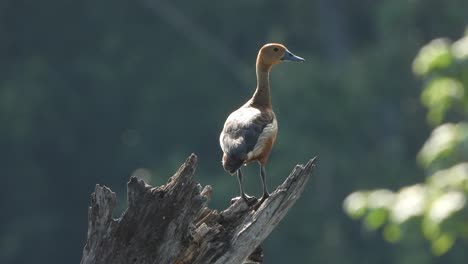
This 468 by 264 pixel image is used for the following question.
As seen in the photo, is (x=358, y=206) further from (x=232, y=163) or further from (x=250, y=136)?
(x=232, y=163)

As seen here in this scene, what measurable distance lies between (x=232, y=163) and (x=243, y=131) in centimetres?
48

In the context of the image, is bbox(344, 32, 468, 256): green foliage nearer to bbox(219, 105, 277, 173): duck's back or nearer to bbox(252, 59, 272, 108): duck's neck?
bbox(252, 59, 272, 108): duck's neck

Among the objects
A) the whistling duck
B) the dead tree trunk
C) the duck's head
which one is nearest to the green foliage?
the duck's head

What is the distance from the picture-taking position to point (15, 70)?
40344 mm

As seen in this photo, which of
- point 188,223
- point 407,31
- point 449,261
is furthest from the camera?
point 407,31

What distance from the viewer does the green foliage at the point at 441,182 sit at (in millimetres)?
17594

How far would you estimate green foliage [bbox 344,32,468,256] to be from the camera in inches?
693

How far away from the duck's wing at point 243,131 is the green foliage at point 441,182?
6089 millimetres

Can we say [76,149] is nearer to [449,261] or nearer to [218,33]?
[218,33]

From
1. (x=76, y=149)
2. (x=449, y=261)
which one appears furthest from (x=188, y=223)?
(x=76, y=149)

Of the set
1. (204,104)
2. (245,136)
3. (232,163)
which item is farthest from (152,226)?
(204,104)

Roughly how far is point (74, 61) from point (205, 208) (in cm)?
3134

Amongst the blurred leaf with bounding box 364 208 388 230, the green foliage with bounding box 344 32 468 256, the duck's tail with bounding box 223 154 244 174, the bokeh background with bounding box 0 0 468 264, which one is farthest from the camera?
the bokeh background with bounding box 0 0 468 264

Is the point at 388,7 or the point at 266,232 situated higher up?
the point at 388,7
